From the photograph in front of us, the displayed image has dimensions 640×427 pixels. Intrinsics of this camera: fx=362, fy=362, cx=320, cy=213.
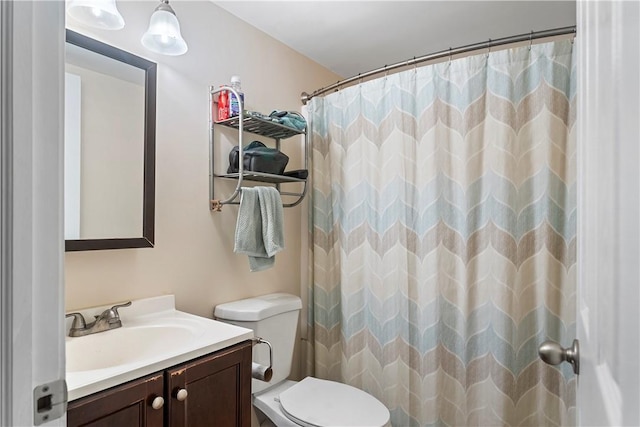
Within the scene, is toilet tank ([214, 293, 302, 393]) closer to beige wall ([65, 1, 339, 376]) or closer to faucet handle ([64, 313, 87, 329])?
beige wall ([65, 1, 339, 376])

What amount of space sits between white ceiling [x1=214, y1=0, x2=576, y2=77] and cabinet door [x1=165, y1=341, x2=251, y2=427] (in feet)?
5.10

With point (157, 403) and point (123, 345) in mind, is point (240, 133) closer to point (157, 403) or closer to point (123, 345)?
point (123, 345)

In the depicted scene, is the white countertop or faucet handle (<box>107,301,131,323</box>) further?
faucet handle (<box>107,301,131,323</box>)

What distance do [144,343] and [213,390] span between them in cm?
34

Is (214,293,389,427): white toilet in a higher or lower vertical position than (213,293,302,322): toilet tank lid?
lower

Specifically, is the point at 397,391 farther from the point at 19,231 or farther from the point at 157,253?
the point at 19,231

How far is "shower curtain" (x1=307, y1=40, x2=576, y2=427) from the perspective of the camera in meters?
1.48

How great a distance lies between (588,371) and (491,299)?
1010 millimetres

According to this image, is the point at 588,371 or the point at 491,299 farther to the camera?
the point at 491,299

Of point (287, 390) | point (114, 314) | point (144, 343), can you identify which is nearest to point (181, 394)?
point (144, 343)

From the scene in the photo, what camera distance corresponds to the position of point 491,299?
158cm

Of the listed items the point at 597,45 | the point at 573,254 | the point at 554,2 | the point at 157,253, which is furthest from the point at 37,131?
the point at 554,2

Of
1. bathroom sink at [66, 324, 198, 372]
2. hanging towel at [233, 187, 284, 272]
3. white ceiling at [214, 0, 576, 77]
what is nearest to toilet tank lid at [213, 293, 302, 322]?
hanging towel at [233, 187, 284, 272]

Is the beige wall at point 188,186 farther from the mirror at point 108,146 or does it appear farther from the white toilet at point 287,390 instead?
the white toilet at point 287,390
